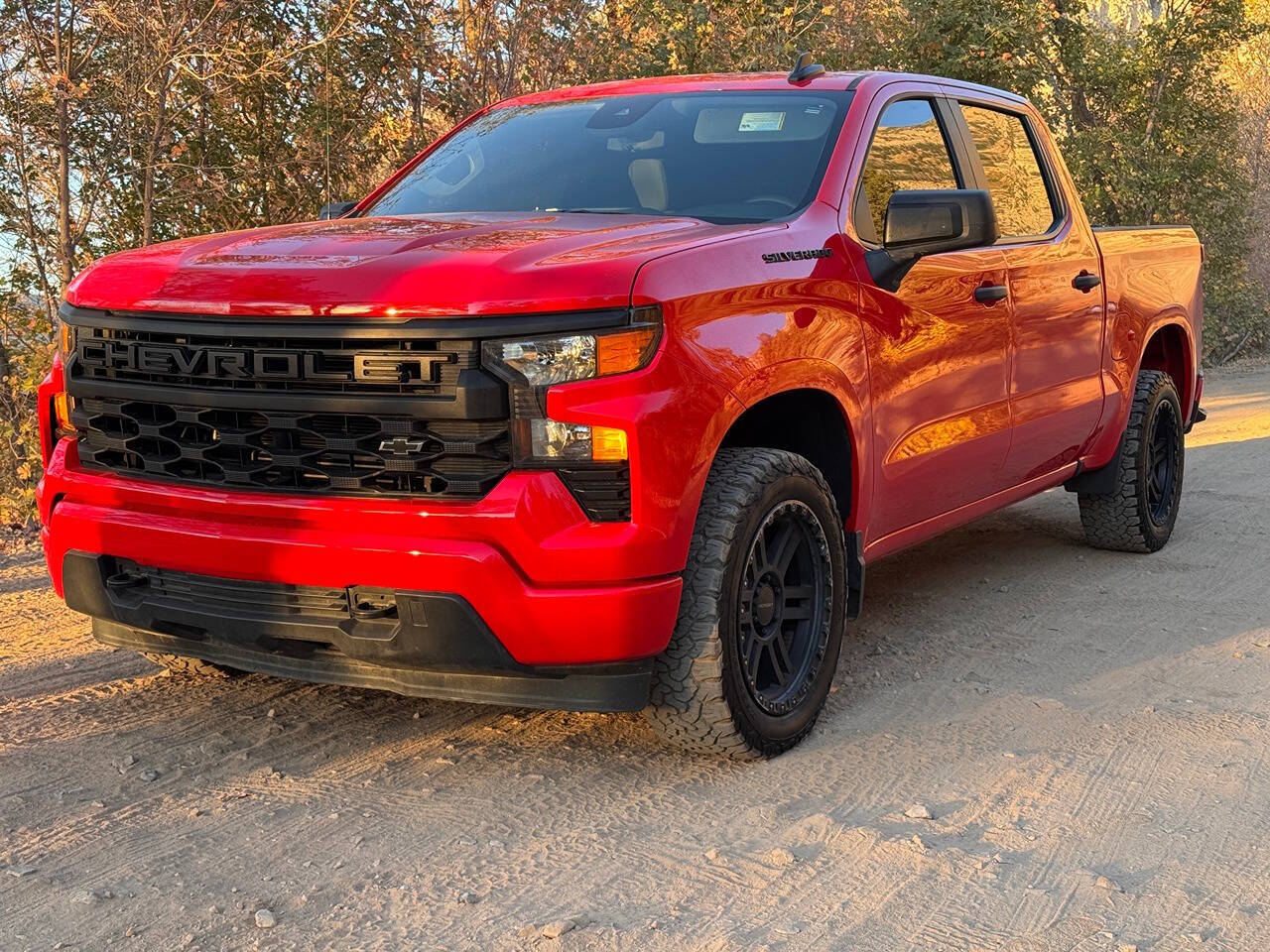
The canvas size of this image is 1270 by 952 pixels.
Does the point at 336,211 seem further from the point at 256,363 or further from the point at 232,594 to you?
the point at 232,594

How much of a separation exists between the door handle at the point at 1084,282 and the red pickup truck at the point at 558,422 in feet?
3.33

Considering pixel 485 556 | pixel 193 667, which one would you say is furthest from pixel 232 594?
pixel 193 667

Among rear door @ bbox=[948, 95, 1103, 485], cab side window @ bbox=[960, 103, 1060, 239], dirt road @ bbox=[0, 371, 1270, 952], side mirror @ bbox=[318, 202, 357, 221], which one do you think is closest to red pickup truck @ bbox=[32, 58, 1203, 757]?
dirt road @ bbox=[0, 371, 1270, 952]

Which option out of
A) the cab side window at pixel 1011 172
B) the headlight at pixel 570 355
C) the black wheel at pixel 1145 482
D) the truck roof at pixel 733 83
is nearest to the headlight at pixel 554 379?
the headlight at pixel 570 355

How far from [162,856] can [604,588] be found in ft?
3.76

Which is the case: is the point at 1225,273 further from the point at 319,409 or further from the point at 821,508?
the point at 319,409

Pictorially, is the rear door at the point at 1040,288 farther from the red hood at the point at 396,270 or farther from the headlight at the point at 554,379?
the headlight at the point at 554,379

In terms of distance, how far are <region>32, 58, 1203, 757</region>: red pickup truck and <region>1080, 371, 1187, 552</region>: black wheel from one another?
6.30ft

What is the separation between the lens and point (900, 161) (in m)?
4.70

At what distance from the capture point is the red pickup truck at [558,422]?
326 cm

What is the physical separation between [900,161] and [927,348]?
2.24 feet

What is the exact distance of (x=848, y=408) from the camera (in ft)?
13.4

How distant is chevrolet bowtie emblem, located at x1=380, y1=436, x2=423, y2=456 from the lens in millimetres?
3275


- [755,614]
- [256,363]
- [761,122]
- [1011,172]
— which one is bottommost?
[755,614]
